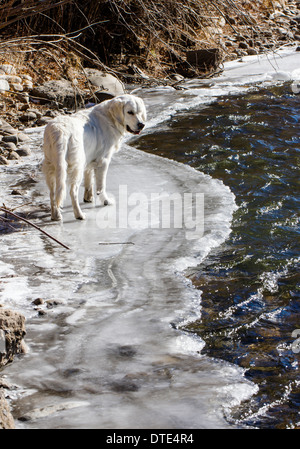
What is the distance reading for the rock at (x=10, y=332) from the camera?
333cm

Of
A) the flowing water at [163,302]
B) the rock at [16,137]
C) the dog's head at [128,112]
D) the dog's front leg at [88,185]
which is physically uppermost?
the dog's head at [128,112]

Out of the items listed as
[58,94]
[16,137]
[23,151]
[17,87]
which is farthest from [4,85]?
[23,151]

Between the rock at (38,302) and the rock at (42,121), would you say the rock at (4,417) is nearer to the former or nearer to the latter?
the rock at (38,302)

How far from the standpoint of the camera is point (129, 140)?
9.18 m

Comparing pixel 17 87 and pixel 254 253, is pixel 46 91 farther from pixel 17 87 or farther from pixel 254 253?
pixel 254 253

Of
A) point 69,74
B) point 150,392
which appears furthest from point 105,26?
point 150,392

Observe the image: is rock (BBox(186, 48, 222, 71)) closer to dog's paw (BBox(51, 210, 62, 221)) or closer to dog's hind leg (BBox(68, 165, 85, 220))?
dog's hind leg (BBox(68, 165, 85, 220))

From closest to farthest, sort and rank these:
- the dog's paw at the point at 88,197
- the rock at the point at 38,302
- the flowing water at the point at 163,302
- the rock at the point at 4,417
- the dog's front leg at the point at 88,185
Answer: the rock at the point at 4,417, the flowing water at the point at 163,302, the rock at the point at 38,302, the dog's front leg at the point at 88,185, the dog's paw at the point at 88,197

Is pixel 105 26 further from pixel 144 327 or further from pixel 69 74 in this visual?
pixel 144 327

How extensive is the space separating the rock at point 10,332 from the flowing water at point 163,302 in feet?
0.24

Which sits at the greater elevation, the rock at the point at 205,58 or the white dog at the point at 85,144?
the rock at the point at 205,58

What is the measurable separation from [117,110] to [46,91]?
4079 millimetres

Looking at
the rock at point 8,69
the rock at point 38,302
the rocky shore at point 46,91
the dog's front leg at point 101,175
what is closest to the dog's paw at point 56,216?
the dog's front leg at point 101,175

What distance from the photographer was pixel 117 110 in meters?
6.24
